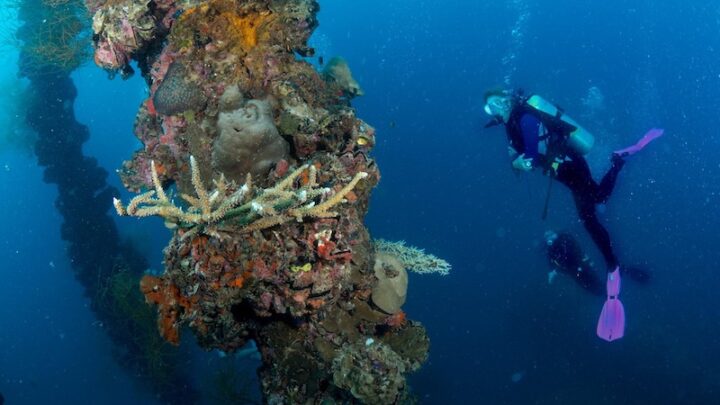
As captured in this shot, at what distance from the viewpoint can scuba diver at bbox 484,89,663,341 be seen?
933 cm

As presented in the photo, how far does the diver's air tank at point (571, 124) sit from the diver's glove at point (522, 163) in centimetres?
109

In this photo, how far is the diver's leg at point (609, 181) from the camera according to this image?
10016 mm

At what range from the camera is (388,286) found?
4465mm

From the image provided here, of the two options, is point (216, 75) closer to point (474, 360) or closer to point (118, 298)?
point (118, 298)

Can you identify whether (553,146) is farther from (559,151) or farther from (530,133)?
(530,133)

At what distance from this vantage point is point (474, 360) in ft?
69.9

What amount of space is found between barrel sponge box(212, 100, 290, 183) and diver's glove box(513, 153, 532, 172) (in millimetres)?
6179

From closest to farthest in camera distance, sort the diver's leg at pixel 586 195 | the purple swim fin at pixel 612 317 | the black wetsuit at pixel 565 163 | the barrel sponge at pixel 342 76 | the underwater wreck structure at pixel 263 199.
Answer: the underwater wreck structure at pixel 263 199 < the barrel sponge at pixel 342 76 < the black wetsuit at pixel 565 163 < the diver's leg at pixel 586 195 < the purple swim fin at pixel 612 317

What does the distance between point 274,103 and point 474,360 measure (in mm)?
19343

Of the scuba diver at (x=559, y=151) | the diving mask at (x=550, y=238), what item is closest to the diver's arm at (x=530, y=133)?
the scuba diver at (x=559, y=151)

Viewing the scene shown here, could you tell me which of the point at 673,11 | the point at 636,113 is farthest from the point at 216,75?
the point at 673,11

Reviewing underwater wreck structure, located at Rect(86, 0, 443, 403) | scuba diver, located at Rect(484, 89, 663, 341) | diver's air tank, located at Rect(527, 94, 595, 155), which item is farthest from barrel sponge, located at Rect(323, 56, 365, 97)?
diver's air tank, located at Rect(527, 94, 595, 155)

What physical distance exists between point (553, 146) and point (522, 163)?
0.89m

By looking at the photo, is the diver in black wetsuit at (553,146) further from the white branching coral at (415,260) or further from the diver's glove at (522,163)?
the white branching coral at (415,260)
